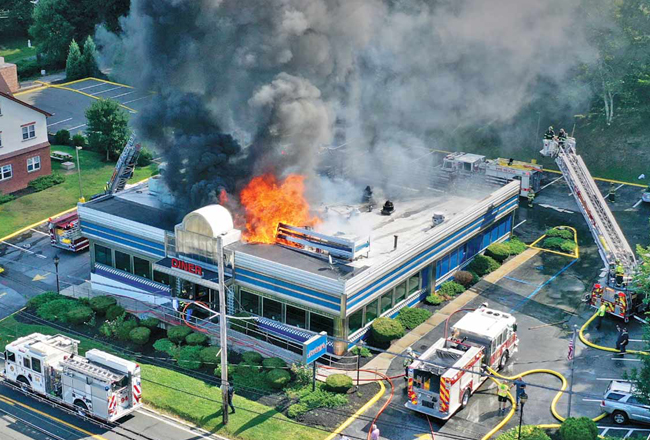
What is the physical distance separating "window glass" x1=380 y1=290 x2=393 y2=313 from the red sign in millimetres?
9131

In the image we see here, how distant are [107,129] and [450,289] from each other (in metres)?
35.8

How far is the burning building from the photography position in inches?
1567

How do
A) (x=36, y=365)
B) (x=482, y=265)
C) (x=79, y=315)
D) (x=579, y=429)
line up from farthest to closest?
(x=482, y=265)
(x=79, y=315)
(x=36, y=365)
(x=579, y=429)

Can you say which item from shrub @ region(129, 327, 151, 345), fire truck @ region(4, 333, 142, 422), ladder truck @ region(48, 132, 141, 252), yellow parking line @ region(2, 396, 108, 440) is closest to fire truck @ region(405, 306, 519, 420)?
fire truck @ region(4, 333, 142, 422)

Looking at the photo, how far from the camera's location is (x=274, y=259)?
4081 cm

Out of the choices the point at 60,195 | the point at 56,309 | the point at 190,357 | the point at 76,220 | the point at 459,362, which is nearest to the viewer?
the point at 459,362

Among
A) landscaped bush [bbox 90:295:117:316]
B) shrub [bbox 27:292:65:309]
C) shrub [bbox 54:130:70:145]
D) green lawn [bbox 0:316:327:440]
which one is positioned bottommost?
green lawn [bbox 0:316:327:440]

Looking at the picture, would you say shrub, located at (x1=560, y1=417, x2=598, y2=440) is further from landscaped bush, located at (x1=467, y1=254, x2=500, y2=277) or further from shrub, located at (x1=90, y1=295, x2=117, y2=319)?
shrub, located at (x1=90, y1=295, x2=117, y2=319)

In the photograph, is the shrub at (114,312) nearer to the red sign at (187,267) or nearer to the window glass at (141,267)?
the window glass at (141,267)

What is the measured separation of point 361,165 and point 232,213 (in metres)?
16.0

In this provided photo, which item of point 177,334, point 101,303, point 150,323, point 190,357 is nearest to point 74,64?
point 101,303

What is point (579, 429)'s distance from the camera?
32.4 meters

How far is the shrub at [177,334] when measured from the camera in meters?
40.8

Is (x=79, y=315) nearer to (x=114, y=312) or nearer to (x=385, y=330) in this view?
(x=114, y=312)
